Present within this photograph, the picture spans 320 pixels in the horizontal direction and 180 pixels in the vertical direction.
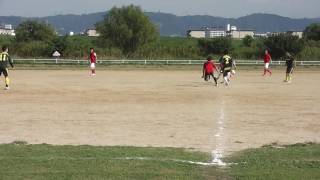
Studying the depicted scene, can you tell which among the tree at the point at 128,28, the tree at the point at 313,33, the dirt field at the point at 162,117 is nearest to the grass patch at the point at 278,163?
the dirt field at the point at 162,117

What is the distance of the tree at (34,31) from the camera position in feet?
260

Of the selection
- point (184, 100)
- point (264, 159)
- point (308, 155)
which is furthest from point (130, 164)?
point (184, 100)

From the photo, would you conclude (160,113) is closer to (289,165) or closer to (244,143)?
(244,143)

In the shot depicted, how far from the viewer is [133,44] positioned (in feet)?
240

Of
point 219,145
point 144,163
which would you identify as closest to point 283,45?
point 219,145

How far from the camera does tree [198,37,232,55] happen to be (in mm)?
66606

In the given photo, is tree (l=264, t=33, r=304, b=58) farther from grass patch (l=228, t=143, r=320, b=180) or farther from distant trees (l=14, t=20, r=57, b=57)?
grass patch (l=228, t=143, r=320, b=180)

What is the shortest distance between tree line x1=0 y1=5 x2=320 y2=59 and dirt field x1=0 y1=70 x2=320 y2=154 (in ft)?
120

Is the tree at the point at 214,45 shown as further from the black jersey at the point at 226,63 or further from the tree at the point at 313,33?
the black jersey at the point at 226,63

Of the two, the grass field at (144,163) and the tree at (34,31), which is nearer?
the grass field at (144,163)

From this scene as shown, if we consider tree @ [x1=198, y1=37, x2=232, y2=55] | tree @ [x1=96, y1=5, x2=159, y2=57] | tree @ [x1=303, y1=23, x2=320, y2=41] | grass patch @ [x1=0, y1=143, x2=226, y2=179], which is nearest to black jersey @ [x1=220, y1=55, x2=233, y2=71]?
grass patch @ [x1=0, y1=143, x2=226, y2=179]

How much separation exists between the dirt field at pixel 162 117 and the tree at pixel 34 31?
5813 cm

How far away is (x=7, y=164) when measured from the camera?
8.04 meters

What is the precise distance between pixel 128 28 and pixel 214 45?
11.3 metres
